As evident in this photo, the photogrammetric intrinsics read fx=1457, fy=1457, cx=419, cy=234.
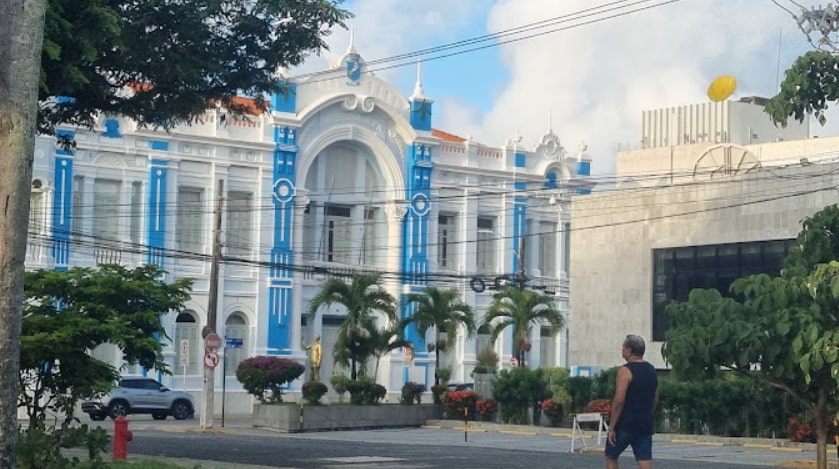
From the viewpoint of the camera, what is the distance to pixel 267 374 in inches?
1656

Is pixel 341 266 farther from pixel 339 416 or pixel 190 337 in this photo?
pixel 339 416

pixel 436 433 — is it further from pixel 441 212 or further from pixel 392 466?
pixel 441 212

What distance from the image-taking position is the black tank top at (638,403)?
42.9ft

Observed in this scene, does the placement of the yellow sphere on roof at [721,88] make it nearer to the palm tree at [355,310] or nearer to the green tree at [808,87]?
the palm tree at [355,310]

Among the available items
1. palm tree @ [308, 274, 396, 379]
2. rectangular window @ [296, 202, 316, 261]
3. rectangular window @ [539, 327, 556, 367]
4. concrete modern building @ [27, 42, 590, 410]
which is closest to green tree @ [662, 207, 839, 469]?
palm tree @ [308, 274, 396, 379]

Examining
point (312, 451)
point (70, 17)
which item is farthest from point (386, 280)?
point (70, 17)

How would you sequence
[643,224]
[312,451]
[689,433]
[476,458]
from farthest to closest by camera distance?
1. [643,224]
2. [689,433]
3. [312,451]
4. [476,458]

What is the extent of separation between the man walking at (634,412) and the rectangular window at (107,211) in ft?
131

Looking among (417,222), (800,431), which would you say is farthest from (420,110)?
(800,431)

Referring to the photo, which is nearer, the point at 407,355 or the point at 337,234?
the point at 407,355

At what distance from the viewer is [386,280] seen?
5872 cm

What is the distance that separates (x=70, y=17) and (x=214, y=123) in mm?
38084

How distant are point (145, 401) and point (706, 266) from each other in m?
18.4

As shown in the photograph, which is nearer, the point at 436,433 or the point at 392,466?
the point at 392,466
